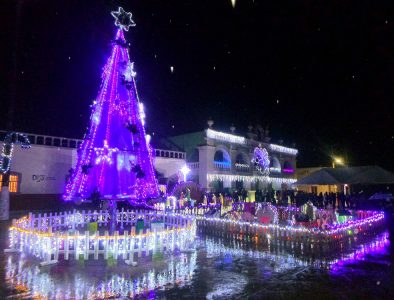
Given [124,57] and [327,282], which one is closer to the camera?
[327,282]

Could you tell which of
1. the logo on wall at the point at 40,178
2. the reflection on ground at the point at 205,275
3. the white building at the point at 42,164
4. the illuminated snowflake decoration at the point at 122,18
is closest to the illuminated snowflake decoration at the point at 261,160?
the white building at the point at 42,164

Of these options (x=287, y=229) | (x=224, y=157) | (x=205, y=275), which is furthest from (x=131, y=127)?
(x=224, y=157)

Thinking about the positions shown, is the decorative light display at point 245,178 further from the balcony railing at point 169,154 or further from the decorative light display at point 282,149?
the decorative light display at point 282,149

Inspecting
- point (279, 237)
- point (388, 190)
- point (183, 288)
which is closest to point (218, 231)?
point (279, 237)

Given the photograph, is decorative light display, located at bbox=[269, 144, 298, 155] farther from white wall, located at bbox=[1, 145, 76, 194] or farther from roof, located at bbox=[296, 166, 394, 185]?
white wall, located at bbox=[1, 145, 76, 194]

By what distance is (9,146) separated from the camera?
18281 millimetres

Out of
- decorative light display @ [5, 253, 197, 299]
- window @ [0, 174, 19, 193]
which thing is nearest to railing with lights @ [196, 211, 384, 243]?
decorative light display @ [5, 253, 197, 299]

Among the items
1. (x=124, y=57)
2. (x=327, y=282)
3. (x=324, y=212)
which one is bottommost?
(x=327, y=282)

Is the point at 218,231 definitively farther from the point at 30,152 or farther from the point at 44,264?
the point at 30,152

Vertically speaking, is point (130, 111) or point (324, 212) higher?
point (130, 111)

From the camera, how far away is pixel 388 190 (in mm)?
33594

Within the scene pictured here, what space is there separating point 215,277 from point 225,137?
96.1 ft

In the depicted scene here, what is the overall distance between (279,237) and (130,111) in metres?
6.86

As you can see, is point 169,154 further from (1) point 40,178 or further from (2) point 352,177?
(2) point 352,177
